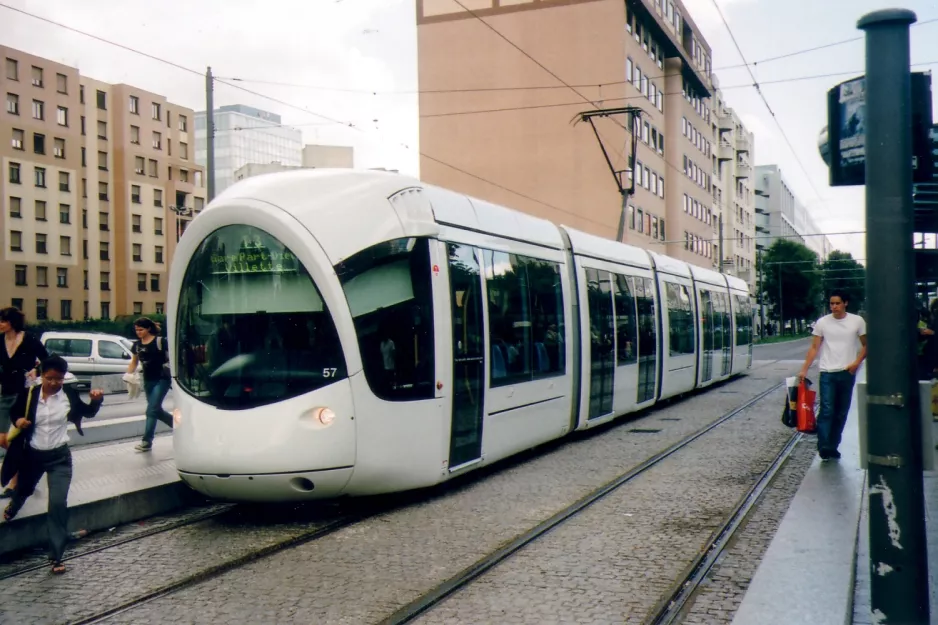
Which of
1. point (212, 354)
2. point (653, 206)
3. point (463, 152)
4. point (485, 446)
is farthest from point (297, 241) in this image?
point (653, 206)

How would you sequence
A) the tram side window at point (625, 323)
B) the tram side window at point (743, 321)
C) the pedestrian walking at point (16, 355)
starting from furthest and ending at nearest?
the tram side window at point (743, 321) < the tram side window at point (625, 323) < the pedestrian walking at point (16, 355)

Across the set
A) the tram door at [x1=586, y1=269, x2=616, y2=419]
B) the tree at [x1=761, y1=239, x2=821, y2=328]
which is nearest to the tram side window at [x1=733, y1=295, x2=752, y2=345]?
the tram door at [x1=586, y1=269, x2=616, y2=419]

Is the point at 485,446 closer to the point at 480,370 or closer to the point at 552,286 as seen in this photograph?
the point at 480,370

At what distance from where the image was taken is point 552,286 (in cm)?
1183

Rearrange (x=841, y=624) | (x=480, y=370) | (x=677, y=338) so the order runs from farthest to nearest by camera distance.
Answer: (x=677, y=338)
(x=480, y=370)
(x=841, y=624)

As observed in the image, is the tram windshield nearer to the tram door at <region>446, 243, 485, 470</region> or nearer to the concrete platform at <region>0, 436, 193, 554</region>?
the concrete platform at <region>0, 436, 193, 554</region>

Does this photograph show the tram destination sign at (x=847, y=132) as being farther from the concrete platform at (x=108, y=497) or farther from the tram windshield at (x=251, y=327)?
the concrete platform at (x=108, y=497)

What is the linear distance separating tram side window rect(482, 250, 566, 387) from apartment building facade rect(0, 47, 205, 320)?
51.9 m

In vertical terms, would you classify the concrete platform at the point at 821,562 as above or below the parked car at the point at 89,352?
below

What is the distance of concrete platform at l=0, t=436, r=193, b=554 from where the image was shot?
735 cm

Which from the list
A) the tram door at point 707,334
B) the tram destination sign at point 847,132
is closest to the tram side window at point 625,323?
the tram door at point 707,334

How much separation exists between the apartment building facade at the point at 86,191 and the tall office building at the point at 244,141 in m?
57.7

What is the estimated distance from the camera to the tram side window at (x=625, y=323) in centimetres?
1452

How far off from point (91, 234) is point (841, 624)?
228 ft
